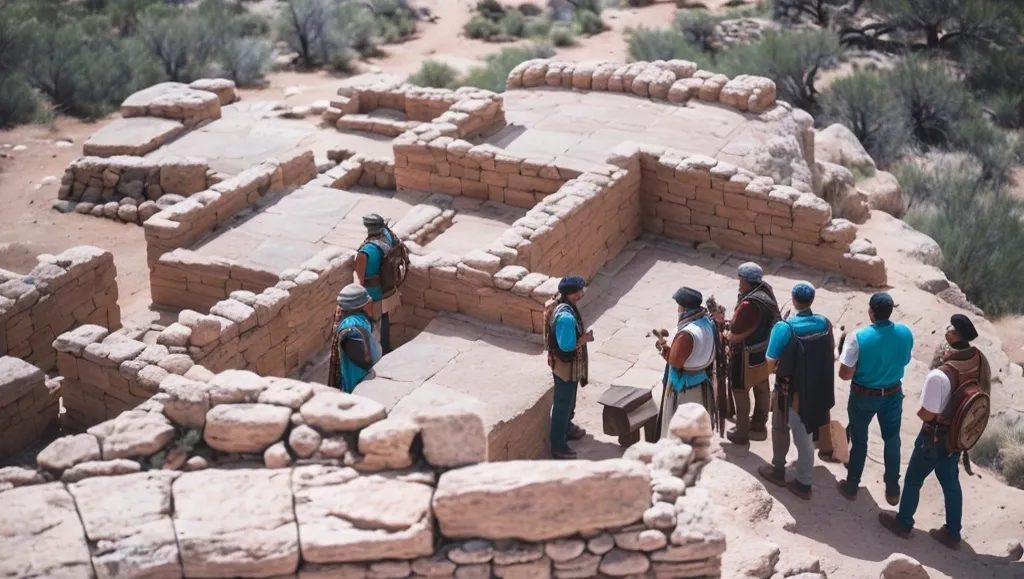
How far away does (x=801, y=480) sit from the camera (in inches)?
313

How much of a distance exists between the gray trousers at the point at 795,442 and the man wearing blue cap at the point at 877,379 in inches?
12.1

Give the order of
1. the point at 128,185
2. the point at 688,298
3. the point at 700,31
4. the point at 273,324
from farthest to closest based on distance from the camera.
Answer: the point at 700,31 → the point at 128,185 → the point at 273,324 → the point at 688,298

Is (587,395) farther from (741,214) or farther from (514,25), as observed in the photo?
(514,25)

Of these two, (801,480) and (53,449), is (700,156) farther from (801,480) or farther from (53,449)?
(53,449)

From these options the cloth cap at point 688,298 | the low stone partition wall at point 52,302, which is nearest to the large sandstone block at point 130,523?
the cloth cap at point 688,298

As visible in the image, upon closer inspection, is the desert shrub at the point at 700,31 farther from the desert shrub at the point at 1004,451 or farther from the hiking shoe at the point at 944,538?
the hiking shoe at the point at 944,538

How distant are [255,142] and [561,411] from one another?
856 centimetres

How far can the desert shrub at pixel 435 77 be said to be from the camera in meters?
20.4

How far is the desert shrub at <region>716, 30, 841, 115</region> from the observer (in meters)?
20.2

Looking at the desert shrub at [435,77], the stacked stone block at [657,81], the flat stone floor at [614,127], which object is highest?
the stacked stone block at [657,81]

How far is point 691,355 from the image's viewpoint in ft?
25.2

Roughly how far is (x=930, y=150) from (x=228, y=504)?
49.1ft

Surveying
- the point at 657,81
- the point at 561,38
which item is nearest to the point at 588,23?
the point at 561,38

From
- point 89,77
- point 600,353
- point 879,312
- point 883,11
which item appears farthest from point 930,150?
point 89,77
